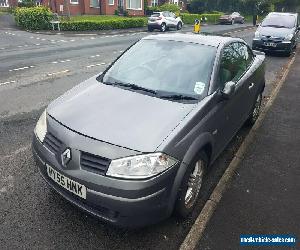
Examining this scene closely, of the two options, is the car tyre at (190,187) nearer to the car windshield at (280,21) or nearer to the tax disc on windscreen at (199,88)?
the tax disc on windscreen at (199,88)

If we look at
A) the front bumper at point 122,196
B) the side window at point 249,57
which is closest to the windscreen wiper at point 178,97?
the front bumper at point 122,196

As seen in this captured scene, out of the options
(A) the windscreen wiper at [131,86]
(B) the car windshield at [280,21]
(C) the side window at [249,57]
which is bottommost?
(A) the windscreen wiper at [131,86]

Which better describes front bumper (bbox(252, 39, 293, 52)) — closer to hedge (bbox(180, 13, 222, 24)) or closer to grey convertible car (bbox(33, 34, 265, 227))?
grey convertible car (bbox(33, 34, 265, 227))

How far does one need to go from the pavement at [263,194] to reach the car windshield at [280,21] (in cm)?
1088

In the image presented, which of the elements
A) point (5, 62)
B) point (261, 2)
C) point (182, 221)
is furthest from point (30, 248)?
point (261, 2)

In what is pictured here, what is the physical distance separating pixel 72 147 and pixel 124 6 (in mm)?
40791

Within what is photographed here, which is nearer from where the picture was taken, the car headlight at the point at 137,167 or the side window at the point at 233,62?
the car headlight at the point at 137,167

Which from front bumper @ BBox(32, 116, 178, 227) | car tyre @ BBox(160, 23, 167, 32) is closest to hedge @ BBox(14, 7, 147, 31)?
car tyre @ BBox(160, 23, 167, 32)

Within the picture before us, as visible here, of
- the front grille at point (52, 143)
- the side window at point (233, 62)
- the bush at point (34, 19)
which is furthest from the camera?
the bush at point (34, 19)

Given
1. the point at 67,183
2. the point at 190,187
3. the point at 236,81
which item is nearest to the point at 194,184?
the point at 190,187

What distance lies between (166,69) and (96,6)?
36679 millimetres

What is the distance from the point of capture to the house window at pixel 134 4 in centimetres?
4138

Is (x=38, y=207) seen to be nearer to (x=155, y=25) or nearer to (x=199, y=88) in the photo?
(x=199, y=88)

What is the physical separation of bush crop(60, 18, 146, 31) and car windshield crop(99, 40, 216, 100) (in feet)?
69.7
